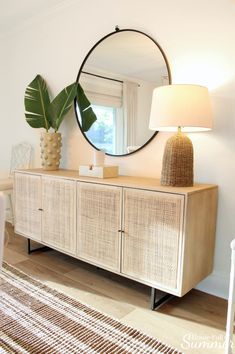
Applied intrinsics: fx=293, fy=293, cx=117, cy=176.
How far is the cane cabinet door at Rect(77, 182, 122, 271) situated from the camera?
2.01 m

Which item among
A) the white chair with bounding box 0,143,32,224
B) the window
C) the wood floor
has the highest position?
the window

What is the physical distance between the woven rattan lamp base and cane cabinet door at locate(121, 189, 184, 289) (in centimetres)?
16

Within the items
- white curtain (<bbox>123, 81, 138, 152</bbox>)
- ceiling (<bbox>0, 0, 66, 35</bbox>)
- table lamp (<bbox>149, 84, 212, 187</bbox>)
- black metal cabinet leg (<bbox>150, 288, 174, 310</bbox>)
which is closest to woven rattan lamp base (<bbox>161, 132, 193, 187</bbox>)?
table lamp (<bbox>149, 84, 212, 187</bbox>)

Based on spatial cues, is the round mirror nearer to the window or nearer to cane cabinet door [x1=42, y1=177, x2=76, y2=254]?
the window

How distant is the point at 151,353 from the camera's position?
1.48m

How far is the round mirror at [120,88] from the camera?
2283mm

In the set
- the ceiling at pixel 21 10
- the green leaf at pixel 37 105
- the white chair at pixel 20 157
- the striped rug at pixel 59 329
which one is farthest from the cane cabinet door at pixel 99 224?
the ceiling at pixel 21 10

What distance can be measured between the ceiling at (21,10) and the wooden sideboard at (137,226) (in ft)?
5.58

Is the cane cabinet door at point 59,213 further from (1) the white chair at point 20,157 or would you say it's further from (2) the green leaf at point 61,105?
(1) the white chair at point 20,157

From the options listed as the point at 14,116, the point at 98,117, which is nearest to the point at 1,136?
the point at 14,116

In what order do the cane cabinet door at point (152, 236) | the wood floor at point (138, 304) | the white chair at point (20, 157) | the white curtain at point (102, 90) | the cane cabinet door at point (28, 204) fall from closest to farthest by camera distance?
the wood floor at point (138, 304)
the cane cabinet door at point (152, 236)
the white curtain at point (102, 90)
the cane cabinet door at point (28, 204)
the white chair at point (20, 157)

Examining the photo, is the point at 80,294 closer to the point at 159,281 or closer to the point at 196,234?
the point at 159,281

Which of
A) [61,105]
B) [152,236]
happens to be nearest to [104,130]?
[61,105]

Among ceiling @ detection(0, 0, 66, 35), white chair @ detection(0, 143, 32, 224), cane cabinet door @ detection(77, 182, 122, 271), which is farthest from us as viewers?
white chair @ detection(0, 143, 32, 224)
